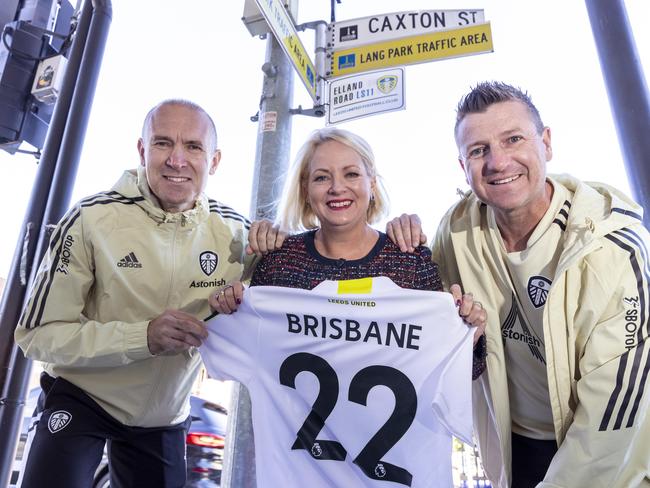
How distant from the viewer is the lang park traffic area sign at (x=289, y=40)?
288 cm

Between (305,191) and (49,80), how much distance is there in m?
3.30

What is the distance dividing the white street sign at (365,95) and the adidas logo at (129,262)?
2.08 meters

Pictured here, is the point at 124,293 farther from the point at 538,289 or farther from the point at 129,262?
the point at 538,289

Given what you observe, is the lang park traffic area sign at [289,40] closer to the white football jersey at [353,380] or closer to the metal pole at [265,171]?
the metal pole at [265,171]

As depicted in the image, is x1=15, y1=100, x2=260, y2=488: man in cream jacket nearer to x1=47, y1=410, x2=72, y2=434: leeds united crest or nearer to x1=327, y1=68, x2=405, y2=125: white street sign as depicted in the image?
x1=47, y1=410, x2=72, y2=434: leeds united crest

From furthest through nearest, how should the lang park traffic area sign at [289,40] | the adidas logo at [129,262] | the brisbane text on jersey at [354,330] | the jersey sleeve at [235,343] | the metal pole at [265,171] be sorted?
the lang park traffic area sign at [289,40], the metal pole at [265,171], the adidas logo at [129,262], the jersey sleeve at [235,343], the brisbane text on jersey at [354,330]

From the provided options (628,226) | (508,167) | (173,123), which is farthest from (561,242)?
(173,123)

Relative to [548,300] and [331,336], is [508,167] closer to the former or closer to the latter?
[548,300]

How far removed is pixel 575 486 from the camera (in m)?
1.52

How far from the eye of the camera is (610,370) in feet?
5.27

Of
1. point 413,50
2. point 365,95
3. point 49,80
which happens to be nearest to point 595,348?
point 365,95

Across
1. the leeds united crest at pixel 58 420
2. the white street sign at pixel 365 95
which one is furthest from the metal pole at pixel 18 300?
the white street sign at pixel 365 95

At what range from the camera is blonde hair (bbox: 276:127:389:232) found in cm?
225

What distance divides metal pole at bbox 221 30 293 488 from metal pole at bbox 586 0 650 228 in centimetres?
203
